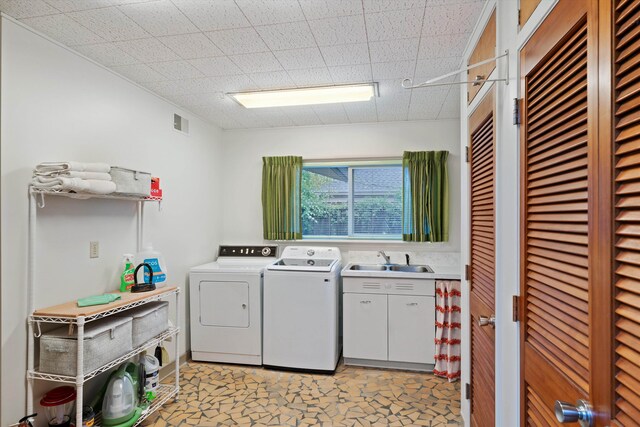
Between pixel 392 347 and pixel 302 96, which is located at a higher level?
pixel 302 96

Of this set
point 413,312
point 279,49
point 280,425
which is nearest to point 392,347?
point 413,312

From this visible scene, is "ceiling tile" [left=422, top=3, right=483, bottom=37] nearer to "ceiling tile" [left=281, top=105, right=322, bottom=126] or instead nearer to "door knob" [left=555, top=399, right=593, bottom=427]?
"ceiling tile" [left=281, top=105, right=322, bottom=126]

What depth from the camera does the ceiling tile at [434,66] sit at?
2.25 m

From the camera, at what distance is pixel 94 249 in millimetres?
2262

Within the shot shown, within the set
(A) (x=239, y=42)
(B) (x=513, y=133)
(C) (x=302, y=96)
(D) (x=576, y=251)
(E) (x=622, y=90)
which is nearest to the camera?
(E) (x=622, y=90)

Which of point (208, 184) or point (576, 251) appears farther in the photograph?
point (208, 184)

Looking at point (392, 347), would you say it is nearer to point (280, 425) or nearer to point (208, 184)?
point (280, 425)

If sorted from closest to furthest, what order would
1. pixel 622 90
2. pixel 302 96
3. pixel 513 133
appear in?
pixel 622 90 → pixel 513 133 → pixel 302 96

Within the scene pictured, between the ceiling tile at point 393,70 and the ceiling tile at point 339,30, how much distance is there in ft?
1.22

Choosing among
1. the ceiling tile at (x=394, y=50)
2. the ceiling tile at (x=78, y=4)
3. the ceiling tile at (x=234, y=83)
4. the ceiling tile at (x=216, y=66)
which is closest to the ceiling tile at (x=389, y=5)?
the ceiling tile at (x=394, y=50)

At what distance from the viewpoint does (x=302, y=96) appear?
290 centimetres

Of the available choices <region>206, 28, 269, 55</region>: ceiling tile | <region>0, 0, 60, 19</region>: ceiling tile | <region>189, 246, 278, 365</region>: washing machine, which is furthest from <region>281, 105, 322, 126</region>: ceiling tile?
<region>0, 0, 60, 19</region>: ceiling tile

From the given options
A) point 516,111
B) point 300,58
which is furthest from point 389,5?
point 516,111

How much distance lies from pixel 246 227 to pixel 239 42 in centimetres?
236
